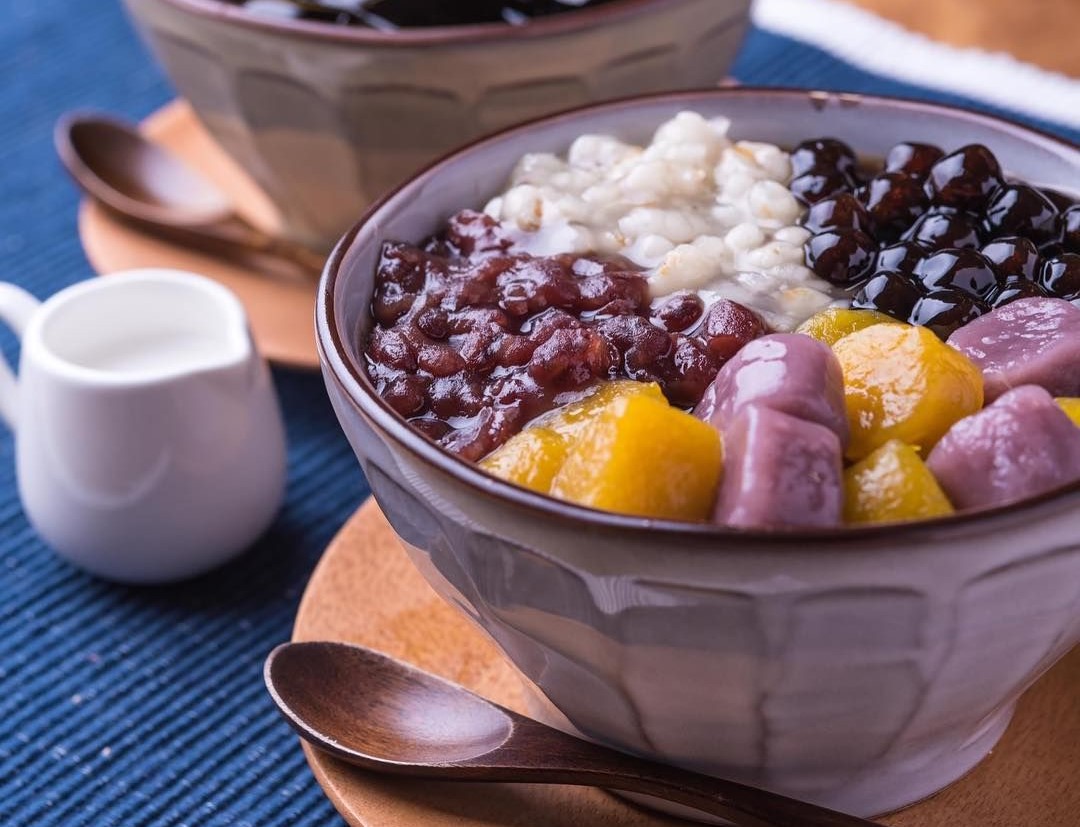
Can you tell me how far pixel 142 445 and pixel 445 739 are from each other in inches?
27.9

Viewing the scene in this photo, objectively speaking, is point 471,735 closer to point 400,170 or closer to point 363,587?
point 363,587

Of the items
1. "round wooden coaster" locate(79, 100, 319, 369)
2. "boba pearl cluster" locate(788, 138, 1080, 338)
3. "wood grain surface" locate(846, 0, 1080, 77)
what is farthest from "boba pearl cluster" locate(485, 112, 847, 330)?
"wood grain surface" locate(846, 0, 1080, 77)

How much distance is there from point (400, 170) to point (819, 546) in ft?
4.79

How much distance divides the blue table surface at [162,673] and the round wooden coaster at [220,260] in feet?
0.37

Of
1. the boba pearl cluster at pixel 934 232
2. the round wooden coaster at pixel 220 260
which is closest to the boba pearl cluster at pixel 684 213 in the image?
the boba pearl cluster at pixel 934 232

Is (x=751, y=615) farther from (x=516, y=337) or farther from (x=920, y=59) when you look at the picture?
(x=920, y=59)

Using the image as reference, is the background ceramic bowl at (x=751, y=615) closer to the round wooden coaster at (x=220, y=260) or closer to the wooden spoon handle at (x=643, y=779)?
the wooden spoon handle at (x=643, y=779)

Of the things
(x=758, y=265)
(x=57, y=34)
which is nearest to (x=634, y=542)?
(x=758, y=265)

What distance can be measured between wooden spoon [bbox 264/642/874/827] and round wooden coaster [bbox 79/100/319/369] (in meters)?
0.74

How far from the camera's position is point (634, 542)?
1089 mm

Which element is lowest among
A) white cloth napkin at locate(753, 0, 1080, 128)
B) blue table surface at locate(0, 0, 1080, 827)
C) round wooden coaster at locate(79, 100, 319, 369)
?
blue table surface at locate(0, 0, 1080, 827)

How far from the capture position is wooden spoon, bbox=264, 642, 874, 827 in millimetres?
1324

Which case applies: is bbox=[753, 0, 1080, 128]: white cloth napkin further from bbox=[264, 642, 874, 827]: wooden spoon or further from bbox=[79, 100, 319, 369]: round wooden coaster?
bbox=[264, 642, 874, 827]: wooden spoon

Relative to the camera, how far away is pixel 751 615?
1.12m
